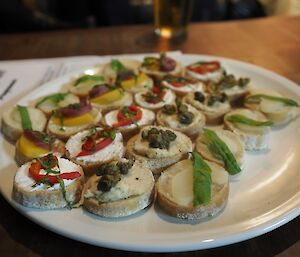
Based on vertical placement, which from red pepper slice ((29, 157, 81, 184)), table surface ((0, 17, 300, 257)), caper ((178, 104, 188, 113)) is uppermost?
red pepper slice ((29, 157, 81, 184))

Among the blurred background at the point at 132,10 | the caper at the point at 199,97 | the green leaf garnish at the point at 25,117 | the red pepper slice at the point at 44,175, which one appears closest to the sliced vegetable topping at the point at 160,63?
the caper at the point at 199,97

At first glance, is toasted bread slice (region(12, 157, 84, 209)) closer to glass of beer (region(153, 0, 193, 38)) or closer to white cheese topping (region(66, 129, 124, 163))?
white cheese topping (region(66, 129, 124, 163))

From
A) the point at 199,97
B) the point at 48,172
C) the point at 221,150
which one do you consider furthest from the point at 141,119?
the point at 48,172

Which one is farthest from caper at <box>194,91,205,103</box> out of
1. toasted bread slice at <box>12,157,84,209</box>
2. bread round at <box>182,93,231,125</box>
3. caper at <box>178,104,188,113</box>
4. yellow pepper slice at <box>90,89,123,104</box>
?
toasted bread slice at <box>12,157,84,209</box>

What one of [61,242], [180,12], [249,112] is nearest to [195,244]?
[61,242]

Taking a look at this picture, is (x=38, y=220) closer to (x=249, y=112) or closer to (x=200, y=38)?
(x=249, y=112)

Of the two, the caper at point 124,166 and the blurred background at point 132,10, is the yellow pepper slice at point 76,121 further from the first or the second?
the blurred background at point 132,10

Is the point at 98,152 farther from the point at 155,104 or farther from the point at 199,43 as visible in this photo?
the point at 199,43
